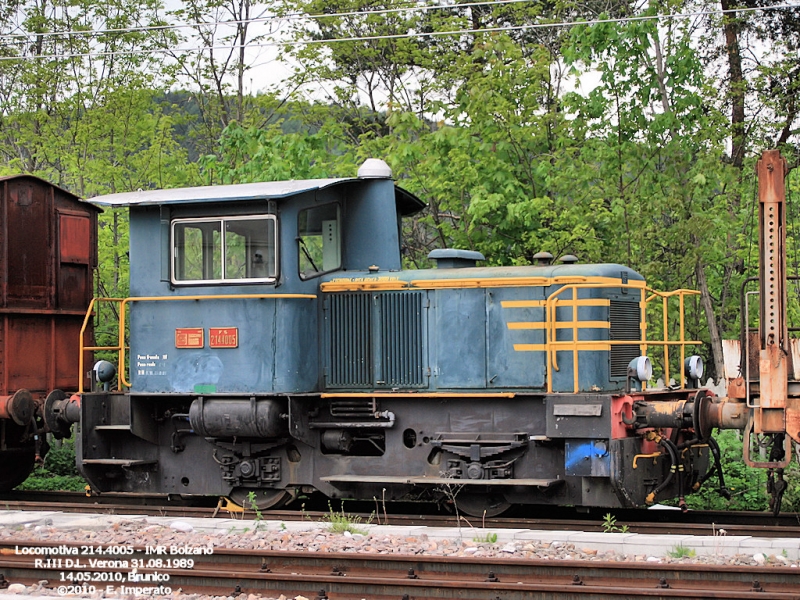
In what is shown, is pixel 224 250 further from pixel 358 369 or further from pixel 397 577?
pixel 397 577

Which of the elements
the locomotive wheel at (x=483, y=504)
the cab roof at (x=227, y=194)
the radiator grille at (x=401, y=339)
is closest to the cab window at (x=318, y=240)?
the cab roof at (x=227, y=194)

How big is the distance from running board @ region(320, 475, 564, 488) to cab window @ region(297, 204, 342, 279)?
7.44 feet

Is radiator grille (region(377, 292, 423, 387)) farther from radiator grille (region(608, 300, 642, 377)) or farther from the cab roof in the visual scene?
radiator grille (region(608, 300, 642, 377))

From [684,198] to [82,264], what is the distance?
848cm

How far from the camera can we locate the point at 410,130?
16.2 m

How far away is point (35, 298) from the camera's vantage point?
12.8 m

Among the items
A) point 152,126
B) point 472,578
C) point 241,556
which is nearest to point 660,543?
point 472,578

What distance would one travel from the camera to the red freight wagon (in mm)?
12430

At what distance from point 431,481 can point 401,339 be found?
64.5 inches

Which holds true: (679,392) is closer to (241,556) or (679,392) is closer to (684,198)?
(684,198)

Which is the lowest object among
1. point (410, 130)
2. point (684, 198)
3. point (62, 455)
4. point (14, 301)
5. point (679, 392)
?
point (62, 455)

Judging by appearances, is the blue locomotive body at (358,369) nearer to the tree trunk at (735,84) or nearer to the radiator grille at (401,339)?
the radiator grille at (401,339)

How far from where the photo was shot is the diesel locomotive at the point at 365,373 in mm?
10141

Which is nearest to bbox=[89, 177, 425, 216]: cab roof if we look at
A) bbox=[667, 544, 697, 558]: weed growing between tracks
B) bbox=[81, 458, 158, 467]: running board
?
bbox=[81, 458, 158, 467]: running board
